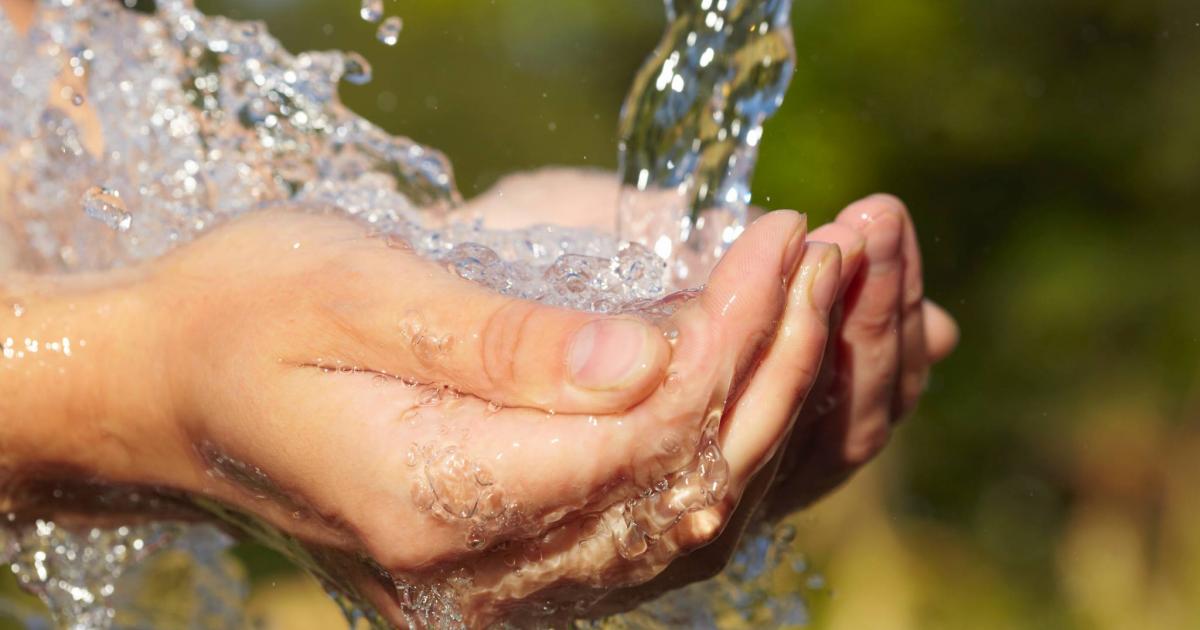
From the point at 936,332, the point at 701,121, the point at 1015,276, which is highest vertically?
the point at 701,121

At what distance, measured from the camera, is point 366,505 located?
74 cm

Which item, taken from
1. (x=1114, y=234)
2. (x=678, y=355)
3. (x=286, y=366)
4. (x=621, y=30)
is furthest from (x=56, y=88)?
(x=1114, y=234)

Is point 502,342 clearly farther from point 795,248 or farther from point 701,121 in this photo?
point 701,121

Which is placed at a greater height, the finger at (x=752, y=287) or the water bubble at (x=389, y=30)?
the finger at (x=752, y=287)

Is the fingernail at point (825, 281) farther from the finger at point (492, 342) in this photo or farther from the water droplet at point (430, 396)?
the water droplet at point (430, 396)

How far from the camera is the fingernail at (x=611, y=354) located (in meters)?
0.66

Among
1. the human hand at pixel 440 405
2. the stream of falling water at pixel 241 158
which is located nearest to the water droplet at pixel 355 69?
the stream of falling water at pixel 241 158

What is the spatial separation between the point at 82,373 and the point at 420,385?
378mm

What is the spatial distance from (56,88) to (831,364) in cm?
82

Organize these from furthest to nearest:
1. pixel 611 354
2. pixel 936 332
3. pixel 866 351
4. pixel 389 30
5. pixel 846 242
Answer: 1. pixel 389 30
2. pixel 936 332
3. pixel 866 351
4. pixel 846 242
5. pixel 611 354

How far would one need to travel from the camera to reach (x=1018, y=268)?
3.08 m

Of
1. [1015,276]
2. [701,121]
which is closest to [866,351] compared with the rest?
[701,121]

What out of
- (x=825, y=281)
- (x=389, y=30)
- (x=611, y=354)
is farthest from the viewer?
(x=389, y=30)

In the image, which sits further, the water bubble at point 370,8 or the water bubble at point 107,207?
the water bubble at point 370,8
